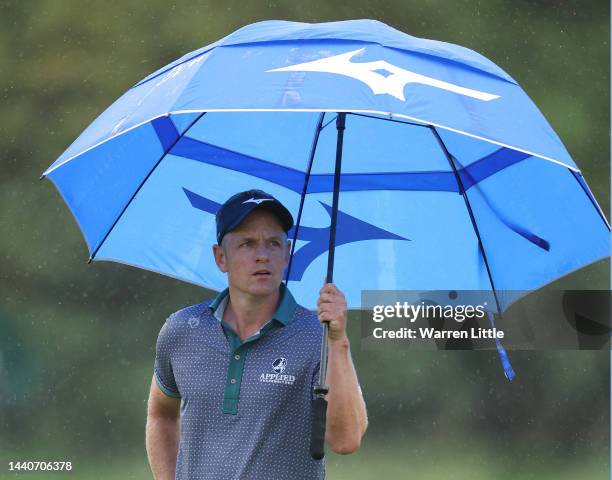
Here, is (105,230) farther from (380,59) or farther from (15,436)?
(15,436)

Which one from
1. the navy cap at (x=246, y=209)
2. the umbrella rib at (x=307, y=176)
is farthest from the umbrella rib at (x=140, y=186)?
the navy cap at (x=246, y=209)

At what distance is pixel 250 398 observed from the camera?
2350 mm

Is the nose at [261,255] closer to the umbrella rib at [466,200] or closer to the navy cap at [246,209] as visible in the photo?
the navy cap at [246,209]

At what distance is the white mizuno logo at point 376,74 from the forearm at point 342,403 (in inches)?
21.0

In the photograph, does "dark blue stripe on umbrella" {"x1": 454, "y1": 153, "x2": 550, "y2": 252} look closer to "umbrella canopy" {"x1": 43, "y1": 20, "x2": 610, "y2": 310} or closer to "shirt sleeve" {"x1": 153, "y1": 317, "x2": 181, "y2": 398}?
"umbrella canopy" {"x1": 43, "y1": 20, "x2": 610, "y2": 310}

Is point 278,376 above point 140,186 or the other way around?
the other way around

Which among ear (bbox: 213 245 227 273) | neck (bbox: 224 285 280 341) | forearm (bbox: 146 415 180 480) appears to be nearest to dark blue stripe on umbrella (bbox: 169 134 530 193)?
ear (bbox: 213 245 227 273)

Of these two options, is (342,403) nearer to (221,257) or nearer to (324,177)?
(221,257)

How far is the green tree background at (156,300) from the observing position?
18.9 ft

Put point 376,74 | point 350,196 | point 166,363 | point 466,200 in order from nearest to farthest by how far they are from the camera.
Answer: point 376,74 → point 166,363 → point 466,200 → point 350,196

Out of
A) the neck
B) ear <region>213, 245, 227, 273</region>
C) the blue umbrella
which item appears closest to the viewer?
the neck

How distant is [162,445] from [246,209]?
602 mm

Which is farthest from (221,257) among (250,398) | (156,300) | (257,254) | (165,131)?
(156,300)

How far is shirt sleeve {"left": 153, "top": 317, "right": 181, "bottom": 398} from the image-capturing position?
2.52 meters
